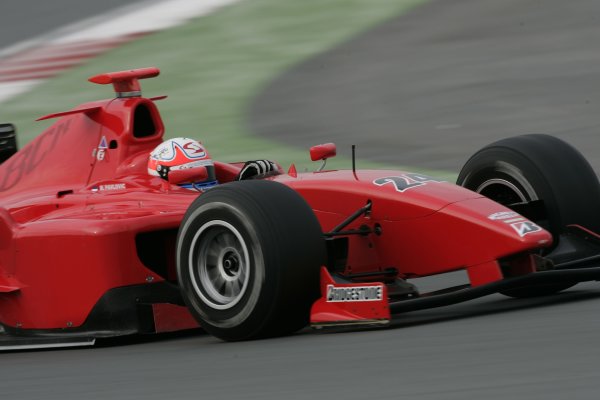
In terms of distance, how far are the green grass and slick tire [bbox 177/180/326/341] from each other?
22.7ft

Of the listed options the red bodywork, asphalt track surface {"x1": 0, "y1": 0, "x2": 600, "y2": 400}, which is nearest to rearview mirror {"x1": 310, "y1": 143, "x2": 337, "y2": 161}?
the red bodywork

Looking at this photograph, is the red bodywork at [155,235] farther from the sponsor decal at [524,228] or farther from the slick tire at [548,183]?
the slick tire at [548,183]

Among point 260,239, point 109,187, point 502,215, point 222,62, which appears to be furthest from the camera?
point 222,62

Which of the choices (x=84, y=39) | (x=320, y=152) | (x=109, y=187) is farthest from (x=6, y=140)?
(x=84, y=39)

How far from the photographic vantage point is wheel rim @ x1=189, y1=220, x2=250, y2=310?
6242 millimetres

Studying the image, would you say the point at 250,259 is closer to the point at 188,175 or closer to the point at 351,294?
the point at 351,294

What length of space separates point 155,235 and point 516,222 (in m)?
2.03

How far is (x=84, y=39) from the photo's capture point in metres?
17.8

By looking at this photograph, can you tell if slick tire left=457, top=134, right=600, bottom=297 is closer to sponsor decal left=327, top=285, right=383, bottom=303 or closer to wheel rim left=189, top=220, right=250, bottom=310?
sponsor decal left=327, top=285, right=383, bottom=303

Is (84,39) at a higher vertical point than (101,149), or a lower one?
higher

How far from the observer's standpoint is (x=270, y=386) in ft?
16.3

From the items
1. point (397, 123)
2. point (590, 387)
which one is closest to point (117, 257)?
point (590, 387)

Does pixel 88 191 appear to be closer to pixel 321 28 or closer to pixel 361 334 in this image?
pixel 361 334

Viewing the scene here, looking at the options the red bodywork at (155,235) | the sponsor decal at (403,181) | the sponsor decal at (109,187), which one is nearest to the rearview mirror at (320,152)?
the red bodywork at (155,235)
